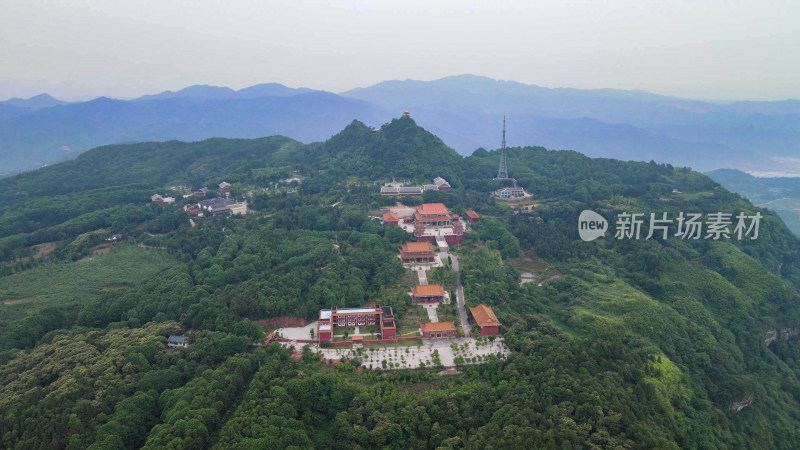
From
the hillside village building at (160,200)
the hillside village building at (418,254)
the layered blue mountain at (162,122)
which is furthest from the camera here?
the layered blue mountain at (162,122)

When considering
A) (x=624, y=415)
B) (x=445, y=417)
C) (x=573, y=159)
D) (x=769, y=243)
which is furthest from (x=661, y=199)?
(x=445, y=417)

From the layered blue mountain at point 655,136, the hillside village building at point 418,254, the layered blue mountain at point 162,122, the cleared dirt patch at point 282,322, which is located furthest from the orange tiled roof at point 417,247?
the layered blue mountain at point 162,122

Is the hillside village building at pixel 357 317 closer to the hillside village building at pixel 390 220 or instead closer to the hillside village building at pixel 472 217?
the hillside village building at pixel 390 220

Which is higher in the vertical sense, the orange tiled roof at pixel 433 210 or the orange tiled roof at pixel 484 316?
the orange tiled roof at pixel 433 210

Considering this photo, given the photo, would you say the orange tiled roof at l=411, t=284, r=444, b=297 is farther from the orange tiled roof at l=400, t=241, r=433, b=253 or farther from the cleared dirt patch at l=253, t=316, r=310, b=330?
the cleared dirt patch at l=253, t=316, r=310, b=330

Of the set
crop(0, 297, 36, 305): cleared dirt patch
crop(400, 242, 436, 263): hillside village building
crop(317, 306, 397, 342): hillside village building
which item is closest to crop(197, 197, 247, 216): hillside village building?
crop(0, 297, 36, 305): cleared dirt patch

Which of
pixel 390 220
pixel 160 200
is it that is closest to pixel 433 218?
pixel 390 220
